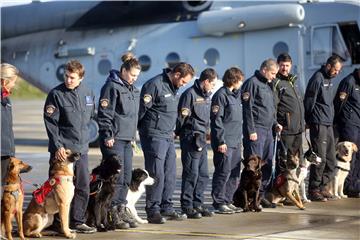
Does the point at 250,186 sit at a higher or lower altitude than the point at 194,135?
lower

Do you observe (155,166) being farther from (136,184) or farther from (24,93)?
(24,93)

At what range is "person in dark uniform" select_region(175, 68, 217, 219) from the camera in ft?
34.4

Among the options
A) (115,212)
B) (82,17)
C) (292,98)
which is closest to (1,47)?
(82,17)

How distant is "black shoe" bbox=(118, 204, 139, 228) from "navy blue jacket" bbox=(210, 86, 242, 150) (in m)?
1.56

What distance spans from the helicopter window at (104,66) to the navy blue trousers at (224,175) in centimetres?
1093

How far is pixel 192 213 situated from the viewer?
10.5 m

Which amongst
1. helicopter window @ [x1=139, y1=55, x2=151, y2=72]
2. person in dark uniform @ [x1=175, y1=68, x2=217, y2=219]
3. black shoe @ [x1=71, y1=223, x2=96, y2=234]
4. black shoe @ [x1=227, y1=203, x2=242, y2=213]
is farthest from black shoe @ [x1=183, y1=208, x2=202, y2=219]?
helicopter window @ [x1=139, y1=55, x2=151, y2=72]

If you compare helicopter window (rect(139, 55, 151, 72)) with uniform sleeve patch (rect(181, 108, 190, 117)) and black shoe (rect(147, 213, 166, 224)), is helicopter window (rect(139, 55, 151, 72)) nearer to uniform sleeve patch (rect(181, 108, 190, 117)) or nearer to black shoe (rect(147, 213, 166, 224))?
uniform sleeve patch (rect(181, 108, 190, 117))

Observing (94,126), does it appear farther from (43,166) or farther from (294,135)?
(294,135)

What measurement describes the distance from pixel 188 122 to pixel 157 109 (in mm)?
573

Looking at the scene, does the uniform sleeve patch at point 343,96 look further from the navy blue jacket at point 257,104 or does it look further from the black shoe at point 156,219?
the black shoe at point 156,219

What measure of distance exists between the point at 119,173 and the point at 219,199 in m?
1.88

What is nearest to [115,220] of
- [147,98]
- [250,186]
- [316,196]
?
[147,98]

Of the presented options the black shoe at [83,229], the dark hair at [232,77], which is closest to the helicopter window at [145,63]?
the dark hair at [232,77]
